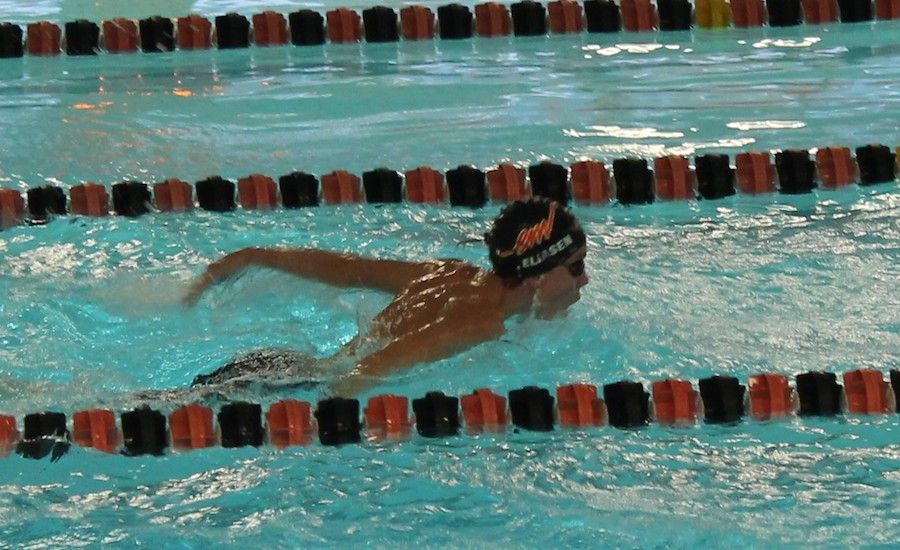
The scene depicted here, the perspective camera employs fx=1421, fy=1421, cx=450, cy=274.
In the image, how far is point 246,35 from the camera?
5.74m

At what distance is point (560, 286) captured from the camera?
3.29 meters

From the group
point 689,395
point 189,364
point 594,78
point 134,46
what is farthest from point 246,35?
point 689,395

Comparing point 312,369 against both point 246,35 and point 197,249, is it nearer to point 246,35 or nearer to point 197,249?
point 197,249

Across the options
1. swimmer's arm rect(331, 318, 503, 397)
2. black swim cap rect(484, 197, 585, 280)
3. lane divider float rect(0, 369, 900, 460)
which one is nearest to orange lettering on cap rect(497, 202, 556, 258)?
black swim cap rect(484, 197, 585, 280)

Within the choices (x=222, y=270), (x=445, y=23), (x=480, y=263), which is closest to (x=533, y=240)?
(x=480, y=263)

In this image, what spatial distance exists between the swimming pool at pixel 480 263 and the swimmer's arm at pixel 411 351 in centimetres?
15

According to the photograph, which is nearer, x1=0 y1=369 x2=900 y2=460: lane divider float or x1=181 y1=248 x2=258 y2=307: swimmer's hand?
x1=0 y1=369 x2=900 y2=460: lane divider float

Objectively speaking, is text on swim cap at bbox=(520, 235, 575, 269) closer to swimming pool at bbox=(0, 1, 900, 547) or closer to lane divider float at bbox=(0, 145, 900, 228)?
swimming pool at bbox=(0, 1, 900, 547)

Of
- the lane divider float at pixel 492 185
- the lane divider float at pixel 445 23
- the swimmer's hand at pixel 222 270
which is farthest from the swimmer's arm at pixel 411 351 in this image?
the lane divider float at pixel 445 23

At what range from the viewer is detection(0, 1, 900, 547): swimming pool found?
2.84 meters

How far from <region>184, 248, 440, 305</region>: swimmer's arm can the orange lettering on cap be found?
264 millimetres

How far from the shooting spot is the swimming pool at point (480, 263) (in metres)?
2.84

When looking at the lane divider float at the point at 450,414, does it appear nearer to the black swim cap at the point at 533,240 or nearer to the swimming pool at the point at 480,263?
the swimming pool at the point at 480,263

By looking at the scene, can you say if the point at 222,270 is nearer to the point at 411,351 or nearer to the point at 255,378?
the point at 255,378
